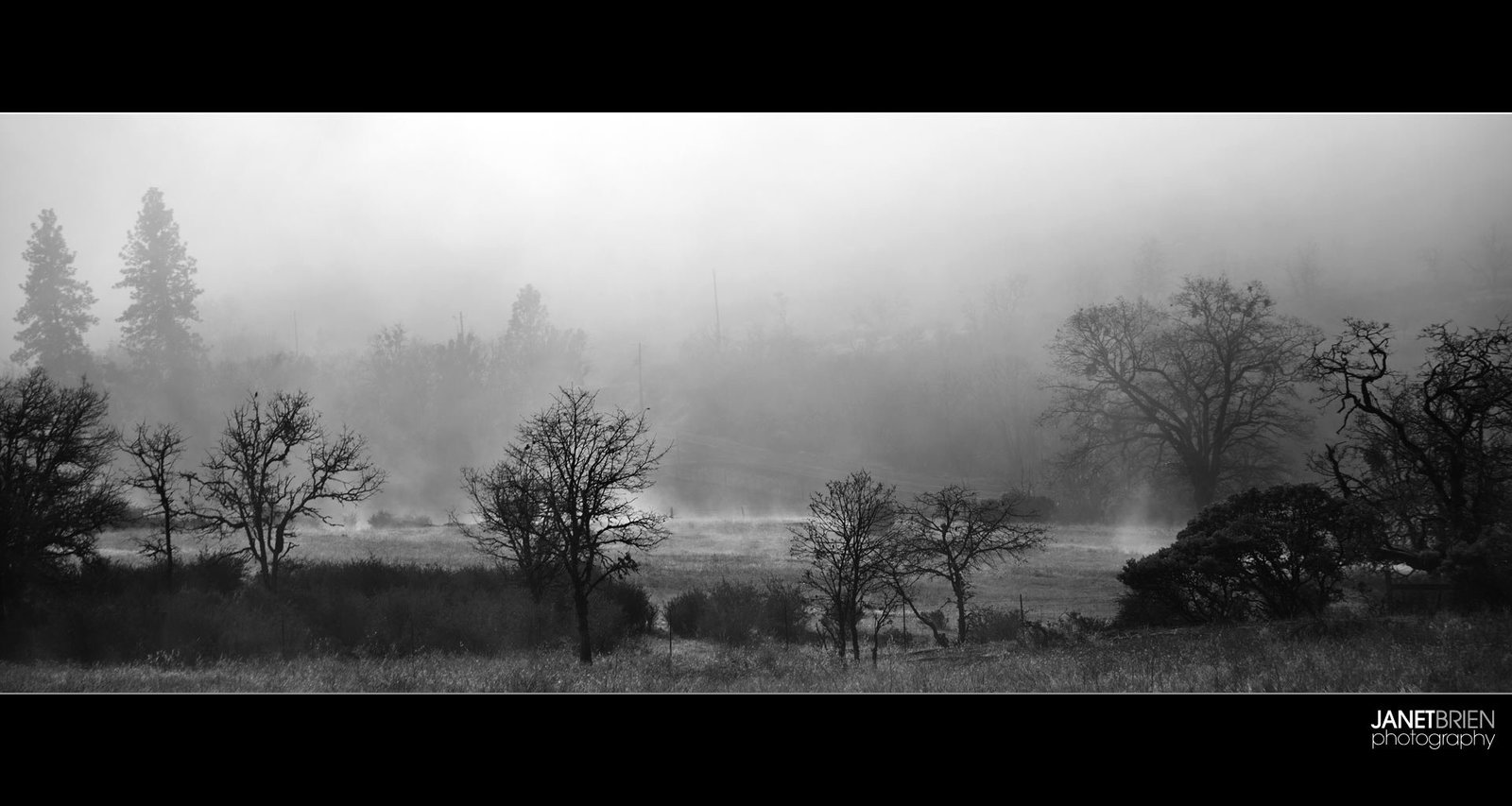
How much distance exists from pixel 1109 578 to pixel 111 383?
47281 millimetres

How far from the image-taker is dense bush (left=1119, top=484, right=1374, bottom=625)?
15547 mm

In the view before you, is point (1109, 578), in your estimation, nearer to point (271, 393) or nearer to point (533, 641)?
point (533, 641)

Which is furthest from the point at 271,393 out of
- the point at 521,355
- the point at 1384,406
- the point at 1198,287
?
the point at 1384,406

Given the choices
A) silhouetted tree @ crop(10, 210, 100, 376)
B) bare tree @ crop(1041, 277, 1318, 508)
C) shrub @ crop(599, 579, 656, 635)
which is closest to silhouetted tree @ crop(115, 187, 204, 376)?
silhouetted tree @ crop(10, 210, 100, 376)

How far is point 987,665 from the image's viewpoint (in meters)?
13.4

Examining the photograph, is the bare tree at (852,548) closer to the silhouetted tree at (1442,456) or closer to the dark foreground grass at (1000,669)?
the dark foreground grass at (1000,669)

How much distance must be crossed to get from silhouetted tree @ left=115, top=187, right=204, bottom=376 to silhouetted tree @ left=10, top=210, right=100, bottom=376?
313 centimetres

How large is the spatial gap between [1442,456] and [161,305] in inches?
2040

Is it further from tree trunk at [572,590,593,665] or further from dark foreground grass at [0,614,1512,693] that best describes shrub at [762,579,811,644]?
tree trunk at [572,590,593,665]

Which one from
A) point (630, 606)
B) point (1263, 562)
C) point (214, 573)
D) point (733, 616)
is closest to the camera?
point (1263, 562)

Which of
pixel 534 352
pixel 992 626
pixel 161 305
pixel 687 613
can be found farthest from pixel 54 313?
pixel 992 626

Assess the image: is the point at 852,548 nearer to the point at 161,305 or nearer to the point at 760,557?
the point at 760,557

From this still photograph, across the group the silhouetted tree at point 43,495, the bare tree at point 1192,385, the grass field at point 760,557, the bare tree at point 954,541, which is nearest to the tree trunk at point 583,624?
the bare tree at point 954,541

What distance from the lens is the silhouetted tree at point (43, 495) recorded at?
60.5 ft
